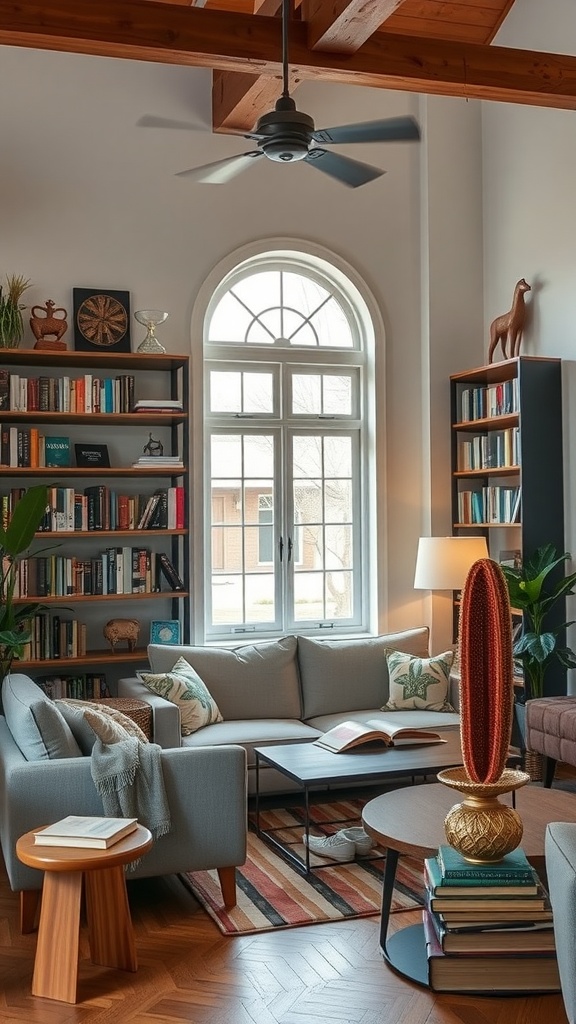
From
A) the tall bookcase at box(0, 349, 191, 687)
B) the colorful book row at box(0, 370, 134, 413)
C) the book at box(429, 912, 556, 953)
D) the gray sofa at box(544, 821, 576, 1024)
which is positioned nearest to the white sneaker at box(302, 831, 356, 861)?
the book at box(429, 912, 556, 953)

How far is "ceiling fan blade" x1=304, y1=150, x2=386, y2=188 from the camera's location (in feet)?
12.6

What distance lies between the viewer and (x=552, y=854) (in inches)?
99.5

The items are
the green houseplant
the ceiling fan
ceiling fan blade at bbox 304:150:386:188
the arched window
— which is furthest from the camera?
the arched window

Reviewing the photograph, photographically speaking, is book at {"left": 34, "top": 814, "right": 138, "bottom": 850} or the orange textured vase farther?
book at {"left": 34, "top": 814, "right": 138, "bottom": 850}

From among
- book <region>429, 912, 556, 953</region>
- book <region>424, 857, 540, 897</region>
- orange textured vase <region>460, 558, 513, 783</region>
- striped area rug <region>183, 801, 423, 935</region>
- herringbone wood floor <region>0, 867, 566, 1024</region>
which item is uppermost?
orange textured vase <region>460, 558, 513, 783</region>

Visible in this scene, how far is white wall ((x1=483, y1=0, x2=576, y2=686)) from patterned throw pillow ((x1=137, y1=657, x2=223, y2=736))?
2200mm

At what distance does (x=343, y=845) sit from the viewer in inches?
177

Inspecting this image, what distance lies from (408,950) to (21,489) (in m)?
3.48

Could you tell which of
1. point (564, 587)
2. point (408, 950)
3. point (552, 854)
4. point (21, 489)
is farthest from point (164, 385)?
point (552, 854)

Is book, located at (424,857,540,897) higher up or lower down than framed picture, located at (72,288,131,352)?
lower down

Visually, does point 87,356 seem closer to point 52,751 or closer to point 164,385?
point 164,385

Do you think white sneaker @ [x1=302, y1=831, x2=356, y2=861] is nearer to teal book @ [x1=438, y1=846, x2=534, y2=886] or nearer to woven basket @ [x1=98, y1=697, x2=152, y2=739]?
woven basket @ [x1=98, y1=697, x2=152, y2=739]

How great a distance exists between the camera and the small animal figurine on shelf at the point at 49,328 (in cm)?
584

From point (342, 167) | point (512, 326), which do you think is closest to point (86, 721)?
point (342, 167)
